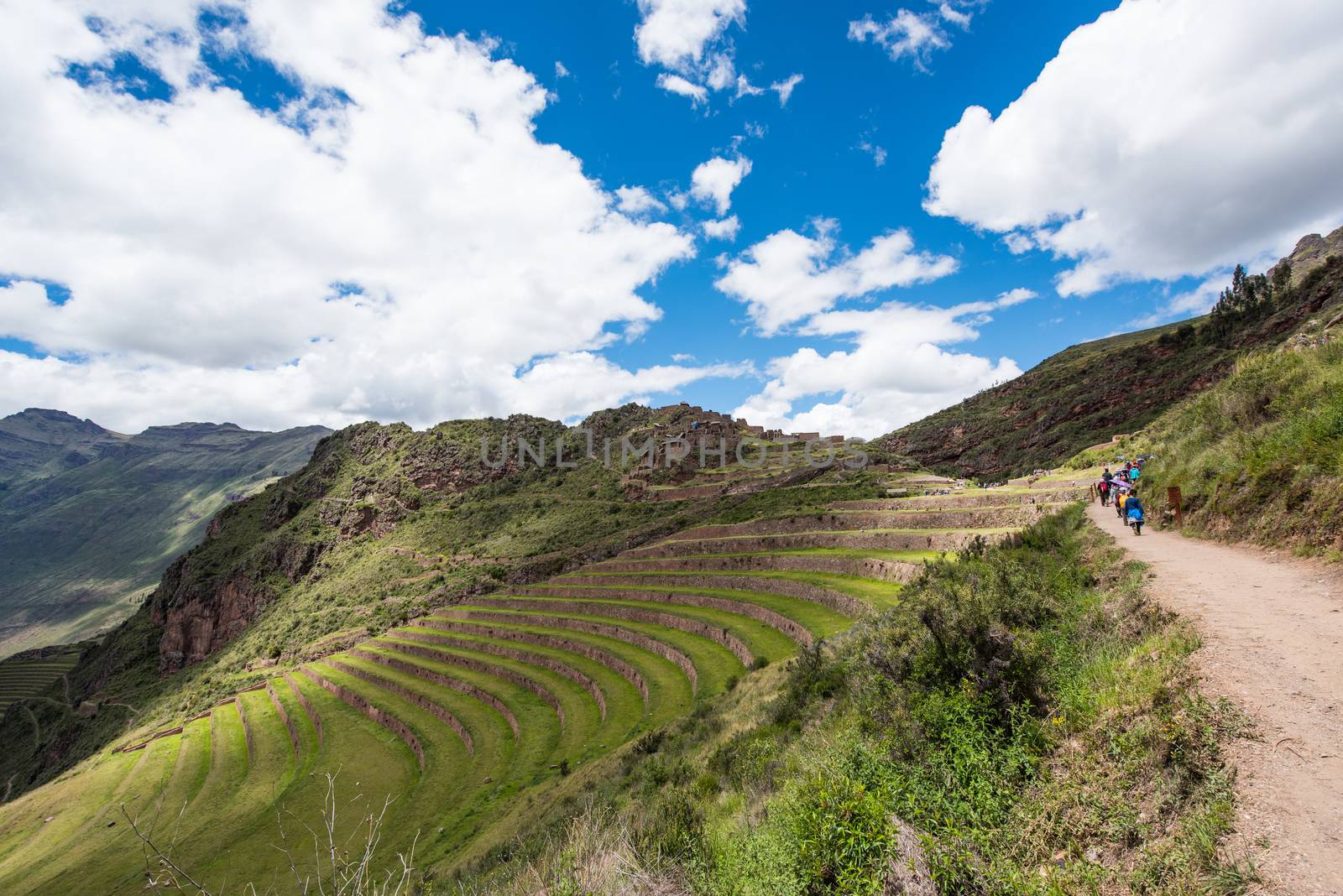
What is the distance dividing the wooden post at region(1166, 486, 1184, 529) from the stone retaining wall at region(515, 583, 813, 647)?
870cm

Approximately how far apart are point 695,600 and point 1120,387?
6132cm

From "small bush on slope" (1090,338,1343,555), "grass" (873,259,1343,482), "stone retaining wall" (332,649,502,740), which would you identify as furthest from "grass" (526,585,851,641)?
"grass" (873,259,1343,482)

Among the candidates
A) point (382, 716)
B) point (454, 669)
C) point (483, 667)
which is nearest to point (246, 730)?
point (382, 716)

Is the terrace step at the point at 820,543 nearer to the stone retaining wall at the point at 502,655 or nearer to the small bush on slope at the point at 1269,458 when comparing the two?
the small bush on slope at the point at 1269,458

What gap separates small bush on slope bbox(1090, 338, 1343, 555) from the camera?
7.86 meters

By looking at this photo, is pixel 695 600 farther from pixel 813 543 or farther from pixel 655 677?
pixel 813 543

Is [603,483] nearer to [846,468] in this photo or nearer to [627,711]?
[846,468]

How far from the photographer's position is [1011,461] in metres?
63.4

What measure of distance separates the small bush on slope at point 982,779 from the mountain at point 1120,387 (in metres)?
46.9

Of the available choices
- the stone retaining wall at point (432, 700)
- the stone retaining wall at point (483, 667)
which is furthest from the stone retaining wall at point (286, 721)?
the stone retaining wall at point (483, 667)

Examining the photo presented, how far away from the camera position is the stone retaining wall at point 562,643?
22188 mm

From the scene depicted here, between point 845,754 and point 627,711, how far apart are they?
15.3 metres

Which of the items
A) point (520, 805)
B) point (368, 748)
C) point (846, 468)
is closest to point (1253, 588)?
point (520, 805)

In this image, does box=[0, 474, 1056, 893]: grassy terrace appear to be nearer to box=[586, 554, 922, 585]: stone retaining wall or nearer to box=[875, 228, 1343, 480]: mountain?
box=[586, 554, 922, 585]: stone retaining wall
